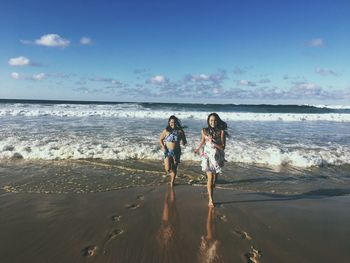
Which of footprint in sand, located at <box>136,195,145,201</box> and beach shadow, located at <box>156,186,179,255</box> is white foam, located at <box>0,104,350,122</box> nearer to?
footprint in sand, located at <box>136,195,145,201</box>

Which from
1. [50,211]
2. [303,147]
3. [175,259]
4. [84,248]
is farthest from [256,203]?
[303,147]

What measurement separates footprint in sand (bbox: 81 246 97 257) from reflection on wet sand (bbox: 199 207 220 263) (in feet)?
4.88

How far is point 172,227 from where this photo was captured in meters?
5.22

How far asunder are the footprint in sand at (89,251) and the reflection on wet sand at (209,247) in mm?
1487

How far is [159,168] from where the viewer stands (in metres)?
9.80

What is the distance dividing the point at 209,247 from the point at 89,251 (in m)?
1.72

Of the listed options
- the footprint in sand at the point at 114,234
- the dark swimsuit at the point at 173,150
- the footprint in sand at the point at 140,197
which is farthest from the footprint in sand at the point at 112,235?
the dark swimsuit at the point at 173,150

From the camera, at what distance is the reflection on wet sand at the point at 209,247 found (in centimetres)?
419

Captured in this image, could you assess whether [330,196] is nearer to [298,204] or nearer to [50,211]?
[298,204]

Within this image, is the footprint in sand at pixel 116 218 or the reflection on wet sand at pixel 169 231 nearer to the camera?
the reflection on wet sand at pixel 169 231

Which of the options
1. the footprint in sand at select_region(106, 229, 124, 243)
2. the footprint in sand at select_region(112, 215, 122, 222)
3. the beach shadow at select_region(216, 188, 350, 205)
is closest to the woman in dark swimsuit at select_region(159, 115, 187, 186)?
the beach shadow at select_region(216, 188, 350, 205)

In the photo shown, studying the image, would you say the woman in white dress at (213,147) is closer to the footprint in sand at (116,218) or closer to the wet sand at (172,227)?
the wet sand at (172,227)

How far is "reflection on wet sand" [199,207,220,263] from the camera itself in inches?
165

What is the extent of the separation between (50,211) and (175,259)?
297cm
